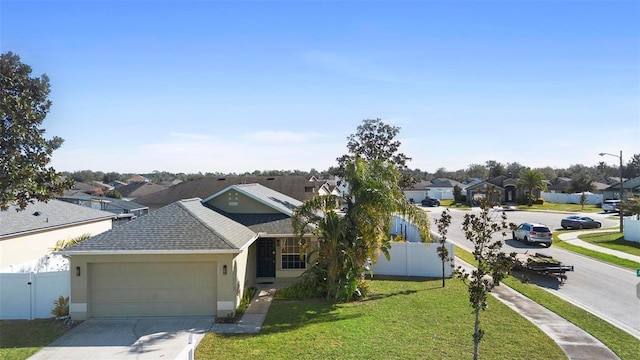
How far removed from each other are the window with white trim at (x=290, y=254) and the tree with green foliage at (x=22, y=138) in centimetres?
998

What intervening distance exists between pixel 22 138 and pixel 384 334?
1156 centimetres

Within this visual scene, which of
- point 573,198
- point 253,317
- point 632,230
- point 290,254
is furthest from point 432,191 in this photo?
point 253,317

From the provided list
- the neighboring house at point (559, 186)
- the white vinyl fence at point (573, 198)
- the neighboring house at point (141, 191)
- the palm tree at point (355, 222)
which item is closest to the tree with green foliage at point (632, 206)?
the palm tree at point (355, 222)

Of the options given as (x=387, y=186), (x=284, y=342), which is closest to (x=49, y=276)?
(x=284, y=342)

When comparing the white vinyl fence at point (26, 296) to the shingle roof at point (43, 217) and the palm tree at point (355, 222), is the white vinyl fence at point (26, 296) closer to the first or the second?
the shingle roof at point (43, 217)

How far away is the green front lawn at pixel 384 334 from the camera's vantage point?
10570mm

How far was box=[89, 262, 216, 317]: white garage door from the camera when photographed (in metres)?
14.0

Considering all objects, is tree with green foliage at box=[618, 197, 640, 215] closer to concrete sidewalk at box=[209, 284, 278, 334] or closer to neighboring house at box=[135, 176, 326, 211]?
neighboring house at box=[135, 176, 326, 211]

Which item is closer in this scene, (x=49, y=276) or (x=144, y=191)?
(x=49, y=276)

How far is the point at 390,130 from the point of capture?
31.3 meters

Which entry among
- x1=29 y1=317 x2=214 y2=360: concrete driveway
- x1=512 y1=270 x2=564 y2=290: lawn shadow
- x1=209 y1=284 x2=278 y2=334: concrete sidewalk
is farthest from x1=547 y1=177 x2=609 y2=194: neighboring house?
x1=29 y1=317 x2=214 y2=360: concrete driveway

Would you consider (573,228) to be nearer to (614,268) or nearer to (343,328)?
(614,268)

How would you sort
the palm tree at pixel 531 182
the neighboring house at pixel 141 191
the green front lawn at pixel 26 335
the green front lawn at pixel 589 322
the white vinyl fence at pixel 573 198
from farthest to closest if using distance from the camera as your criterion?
the white vinyl fence at pixel 573 198
the palm tree at pixel 531 182
the neighboring house at pixel 141 191
the green front lawn at pixel 26 335
the green front lawn at pixel 589 322

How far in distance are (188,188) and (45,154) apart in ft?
91.7
